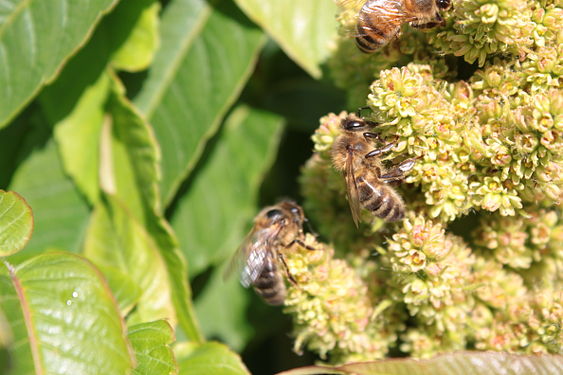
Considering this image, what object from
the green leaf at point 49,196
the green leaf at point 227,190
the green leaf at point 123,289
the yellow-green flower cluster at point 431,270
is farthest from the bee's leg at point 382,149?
the green leaf at point 49,196

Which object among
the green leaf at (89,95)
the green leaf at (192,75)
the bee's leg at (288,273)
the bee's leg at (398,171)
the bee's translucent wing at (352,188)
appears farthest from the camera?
the green leaf at (192,75)

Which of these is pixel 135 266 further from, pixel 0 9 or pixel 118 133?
pixel 0 9

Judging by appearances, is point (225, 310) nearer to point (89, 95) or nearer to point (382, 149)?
point (89, 95)

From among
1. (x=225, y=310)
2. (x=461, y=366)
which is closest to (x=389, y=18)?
(x=461, y=366)

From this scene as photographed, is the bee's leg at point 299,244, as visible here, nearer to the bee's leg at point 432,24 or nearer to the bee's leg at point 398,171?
the bee's leg at point 398,171

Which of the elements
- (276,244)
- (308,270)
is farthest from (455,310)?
(276,244)

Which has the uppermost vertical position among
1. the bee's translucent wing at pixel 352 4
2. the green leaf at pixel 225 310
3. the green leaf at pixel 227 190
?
the bee's translucent wing at pixel 352 4
